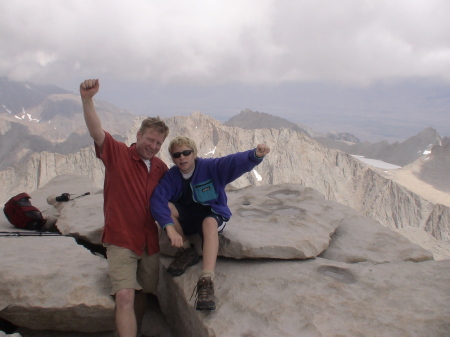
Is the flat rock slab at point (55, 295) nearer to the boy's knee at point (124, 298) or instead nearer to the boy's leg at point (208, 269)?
the boy's knee at point (124, 298)

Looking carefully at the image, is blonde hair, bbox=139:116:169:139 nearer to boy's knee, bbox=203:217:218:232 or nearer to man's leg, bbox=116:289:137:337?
boy's knee, bbox=203:217:218:232

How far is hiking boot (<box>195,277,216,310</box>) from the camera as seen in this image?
11.1 feet

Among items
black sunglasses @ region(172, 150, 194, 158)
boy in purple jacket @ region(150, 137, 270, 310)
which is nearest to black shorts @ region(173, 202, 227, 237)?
boy in purple jacket @ region(150, 137, 270, 310)

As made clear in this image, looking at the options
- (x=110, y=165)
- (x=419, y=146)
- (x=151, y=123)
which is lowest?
(x=419, y=146)

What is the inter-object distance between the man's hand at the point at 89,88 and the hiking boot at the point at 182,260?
207 centimetres

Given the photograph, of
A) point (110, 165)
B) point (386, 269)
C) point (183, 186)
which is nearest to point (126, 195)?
point (110, 165)

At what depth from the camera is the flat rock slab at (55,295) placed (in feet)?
11.7

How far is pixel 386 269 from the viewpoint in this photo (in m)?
4.19

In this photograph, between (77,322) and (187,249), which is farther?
(187,249)

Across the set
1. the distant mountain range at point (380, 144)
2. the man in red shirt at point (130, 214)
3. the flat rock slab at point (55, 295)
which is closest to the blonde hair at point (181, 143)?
the man in red shirt at point (130, 214)

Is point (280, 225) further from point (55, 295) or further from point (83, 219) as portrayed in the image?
point (83, 219)

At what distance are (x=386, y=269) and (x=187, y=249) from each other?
2.39 metres

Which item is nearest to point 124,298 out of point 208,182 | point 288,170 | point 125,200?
point 125,200

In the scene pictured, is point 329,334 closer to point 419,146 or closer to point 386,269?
point 386,269
